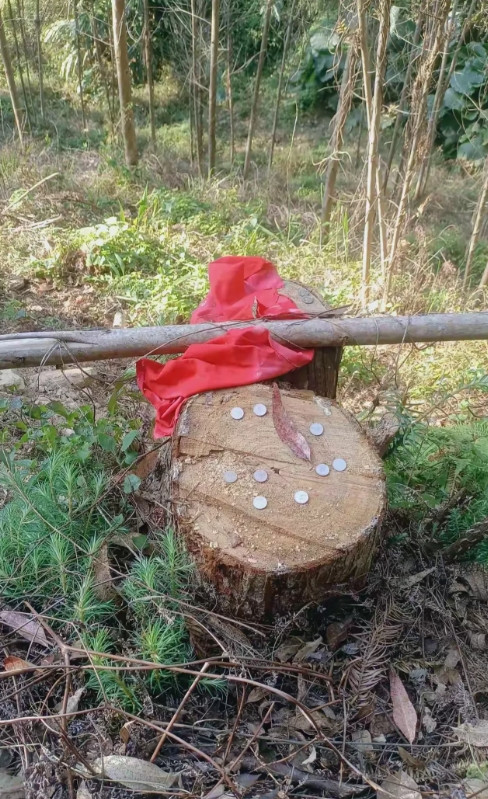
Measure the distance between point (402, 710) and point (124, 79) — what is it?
6.15 meters

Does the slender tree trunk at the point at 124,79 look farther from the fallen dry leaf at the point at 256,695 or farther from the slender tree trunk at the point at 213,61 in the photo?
the fallen dry leaf at the point at 256,695

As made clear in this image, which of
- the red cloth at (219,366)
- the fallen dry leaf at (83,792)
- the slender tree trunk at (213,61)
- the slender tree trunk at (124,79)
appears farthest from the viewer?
the slender tree trunk at (124,79)

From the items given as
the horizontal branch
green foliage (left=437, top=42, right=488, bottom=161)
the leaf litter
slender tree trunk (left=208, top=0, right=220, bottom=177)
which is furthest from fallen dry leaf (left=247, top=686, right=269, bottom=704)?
green foliage (left=437, top=42, right=488, bottom=161)

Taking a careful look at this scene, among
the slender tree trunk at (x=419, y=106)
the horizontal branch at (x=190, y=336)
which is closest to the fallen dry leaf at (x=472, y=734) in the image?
the horizontal branch at (x=190, y=336)

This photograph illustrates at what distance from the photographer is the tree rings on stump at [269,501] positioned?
184 centimetres

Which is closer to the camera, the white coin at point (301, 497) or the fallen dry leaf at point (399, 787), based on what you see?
the fallen dry leaf at point (399, 787)

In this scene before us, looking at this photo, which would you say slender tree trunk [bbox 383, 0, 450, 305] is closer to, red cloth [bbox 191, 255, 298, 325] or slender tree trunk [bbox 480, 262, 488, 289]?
slender tree trunk [bbox 480, 262, 488, 289]

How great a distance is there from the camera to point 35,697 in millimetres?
1798

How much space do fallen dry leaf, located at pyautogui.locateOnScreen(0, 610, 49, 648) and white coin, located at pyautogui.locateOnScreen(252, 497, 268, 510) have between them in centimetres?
77

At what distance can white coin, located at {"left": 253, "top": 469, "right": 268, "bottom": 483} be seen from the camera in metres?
2.00

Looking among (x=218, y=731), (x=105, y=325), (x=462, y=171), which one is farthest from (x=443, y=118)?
(x=218, y=731)

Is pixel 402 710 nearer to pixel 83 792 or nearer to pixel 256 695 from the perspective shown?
pixel 256 695

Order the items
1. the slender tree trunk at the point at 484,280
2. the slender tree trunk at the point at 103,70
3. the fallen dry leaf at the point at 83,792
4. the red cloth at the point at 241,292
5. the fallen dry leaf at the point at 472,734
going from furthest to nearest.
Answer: the slender tree trunk at the point at 103,70, the slender tree trunk at the point at 484,280, the red cloth at the point at 241,292, the fallen dry leaf at the point at 472,734, the fallen dry leaf at the point at 83,792

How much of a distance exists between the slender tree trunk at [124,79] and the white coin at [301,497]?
5.28 metres
